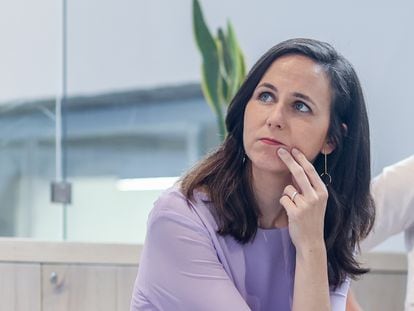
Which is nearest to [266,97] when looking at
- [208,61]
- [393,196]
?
[393,196]

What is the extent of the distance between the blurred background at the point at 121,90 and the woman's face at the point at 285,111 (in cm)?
110

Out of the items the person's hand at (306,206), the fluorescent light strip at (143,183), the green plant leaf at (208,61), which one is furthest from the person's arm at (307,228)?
the fluorescent light strip at (143,183)

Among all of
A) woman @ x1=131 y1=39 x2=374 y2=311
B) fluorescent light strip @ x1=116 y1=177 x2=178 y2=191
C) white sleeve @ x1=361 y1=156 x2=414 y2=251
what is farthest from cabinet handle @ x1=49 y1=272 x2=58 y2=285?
fluorescent light strip @ x1=116 y1=177 x2=178 y2=191

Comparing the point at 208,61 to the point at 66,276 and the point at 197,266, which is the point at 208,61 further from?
the point at 197,266

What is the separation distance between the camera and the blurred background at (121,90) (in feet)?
8.27

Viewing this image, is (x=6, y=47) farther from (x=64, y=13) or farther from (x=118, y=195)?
(x=118, y=195)

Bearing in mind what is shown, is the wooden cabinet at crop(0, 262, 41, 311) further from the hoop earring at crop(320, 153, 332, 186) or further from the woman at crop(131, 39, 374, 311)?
the hoop earring at crop(320, 153, 332, 186)

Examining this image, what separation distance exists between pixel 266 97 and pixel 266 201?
0.17m

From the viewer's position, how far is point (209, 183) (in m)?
1.40

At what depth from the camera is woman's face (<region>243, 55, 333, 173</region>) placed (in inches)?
52.6

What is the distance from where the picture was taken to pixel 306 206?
1354 mm

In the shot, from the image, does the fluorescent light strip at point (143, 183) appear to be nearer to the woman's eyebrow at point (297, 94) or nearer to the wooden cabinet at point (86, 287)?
the wooden cabinet at point (86, 287)

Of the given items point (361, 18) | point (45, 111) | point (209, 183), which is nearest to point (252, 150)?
point (209, 183)

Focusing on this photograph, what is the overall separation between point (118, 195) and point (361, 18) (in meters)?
0.94
